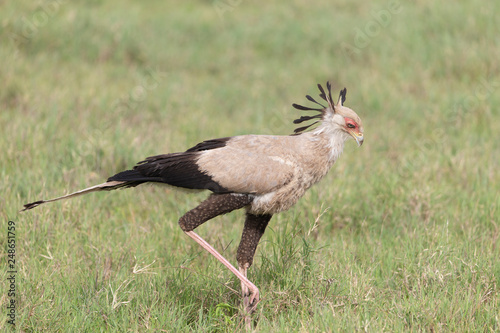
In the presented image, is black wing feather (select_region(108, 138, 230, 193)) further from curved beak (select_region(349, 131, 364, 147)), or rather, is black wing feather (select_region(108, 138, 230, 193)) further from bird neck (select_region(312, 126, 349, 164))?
curved beak (select_region(349, 131, 364, 147))

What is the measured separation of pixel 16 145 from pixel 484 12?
7551mm

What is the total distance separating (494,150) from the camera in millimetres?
7078

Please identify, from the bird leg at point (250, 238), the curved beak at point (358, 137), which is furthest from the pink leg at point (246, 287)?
the curved beak at point (358, 137)

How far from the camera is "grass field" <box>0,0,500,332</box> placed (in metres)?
4.04

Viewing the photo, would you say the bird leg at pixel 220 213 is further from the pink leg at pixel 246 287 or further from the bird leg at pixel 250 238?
the bird leg at pixel 250 238

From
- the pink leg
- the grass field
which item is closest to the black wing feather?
the pink leg

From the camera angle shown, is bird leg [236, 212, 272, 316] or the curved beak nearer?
the curved beak

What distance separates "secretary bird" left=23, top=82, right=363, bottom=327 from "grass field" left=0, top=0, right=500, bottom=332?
299mm

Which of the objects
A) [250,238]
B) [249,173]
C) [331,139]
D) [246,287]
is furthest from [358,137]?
[246,287]

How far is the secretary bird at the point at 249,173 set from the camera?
3996 millimetres

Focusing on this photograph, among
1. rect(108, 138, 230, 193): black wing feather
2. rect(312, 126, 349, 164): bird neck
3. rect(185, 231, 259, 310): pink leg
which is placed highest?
rect(312, 126, 349, 164): bird neck

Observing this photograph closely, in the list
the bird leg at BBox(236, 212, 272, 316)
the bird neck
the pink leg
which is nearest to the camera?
the pink leg

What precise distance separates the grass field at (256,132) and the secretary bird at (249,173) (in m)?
0.30

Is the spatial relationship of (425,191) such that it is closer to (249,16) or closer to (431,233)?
(431,233)
